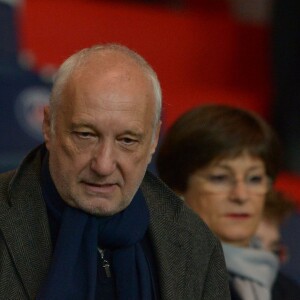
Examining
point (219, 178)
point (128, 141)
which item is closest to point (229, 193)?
point (219, 178)

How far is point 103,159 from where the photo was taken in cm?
183

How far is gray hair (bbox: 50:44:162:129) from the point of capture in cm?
185

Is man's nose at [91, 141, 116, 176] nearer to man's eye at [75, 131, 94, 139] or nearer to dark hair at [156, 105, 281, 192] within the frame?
man's eye at [75, 131, 94, 139]

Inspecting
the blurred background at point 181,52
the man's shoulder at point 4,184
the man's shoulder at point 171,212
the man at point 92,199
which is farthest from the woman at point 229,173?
the blurred background at point 181,52

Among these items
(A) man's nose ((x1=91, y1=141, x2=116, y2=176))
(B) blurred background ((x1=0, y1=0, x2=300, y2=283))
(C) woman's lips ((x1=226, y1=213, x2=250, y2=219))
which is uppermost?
(A) man's nose ((x1=91, y1=141, x2=116, y2=176))

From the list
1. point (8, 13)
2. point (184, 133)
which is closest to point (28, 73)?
point (8, 13)

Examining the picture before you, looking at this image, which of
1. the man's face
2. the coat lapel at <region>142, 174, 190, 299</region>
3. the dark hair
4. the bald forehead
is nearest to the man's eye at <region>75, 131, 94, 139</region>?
the man's face

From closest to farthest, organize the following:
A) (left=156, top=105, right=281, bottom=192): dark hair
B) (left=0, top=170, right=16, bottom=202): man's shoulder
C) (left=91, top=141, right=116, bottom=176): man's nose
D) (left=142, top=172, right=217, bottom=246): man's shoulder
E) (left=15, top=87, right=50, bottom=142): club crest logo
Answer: (left=91, top=141, right=116, bottom=176): man's nose
(left=0, top=170, right=16, bottom=202): man's shoulder
(left=142, top=172, right=217, bottom=246): man's shoulder
(left=156, top=105, right=281, bottom=192): dark hair
(left=15, top=87, right=50, bottom=142): club crest logo

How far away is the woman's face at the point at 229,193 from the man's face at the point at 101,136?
0.71m

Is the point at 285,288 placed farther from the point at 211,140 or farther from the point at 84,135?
the point at 84,135

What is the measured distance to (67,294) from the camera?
1.84 meters

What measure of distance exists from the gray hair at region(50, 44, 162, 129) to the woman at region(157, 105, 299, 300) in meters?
0.66

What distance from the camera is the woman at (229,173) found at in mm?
2572

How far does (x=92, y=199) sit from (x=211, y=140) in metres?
0.75
